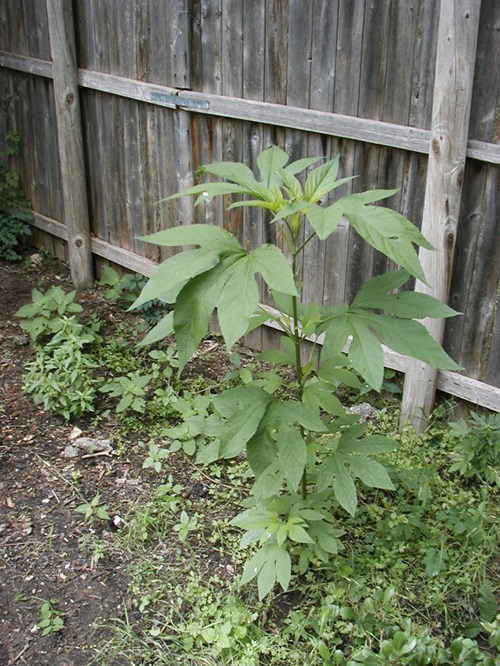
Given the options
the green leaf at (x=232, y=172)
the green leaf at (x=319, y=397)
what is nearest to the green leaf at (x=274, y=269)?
the green leaf at (x=232, y=172)

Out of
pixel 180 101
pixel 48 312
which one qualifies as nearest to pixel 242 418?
pixel 48 312

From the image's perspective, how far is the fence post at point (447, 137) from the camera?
3.67 m

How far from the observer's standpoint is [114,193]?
20.2ft

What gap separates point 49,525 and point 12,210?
3.88 meters

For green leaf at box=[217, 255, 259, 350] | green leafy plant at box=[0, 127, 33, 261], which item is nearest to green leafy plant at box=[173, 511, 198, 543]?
green leaf at box=[217, 255, 259, 350]

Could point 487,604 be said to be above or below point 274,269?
below

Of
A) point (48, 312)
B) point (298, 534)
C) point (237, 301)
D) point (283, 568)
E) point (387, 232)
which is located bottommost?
point (48, 312)

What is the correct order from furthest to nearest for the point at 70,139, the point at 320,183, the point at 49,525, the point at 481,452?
1. the point at 70,139
2. the point at 481,452
3. the point at 49,525
4. the point at 320,183

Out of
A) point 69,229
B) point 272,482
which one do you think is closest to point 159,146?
point 69,229

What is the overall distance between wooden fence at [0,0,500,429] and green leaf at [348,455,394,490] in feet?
3.90

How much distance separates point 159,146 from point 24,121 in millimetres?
1903

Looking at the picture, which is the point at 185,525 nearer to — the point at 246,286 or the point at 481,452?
the point at 481,452

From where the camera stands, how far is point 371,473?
3.22 m

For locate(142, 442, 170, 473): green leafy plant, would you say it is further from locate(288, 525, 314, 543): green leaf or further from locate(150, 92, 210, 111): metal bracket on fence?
locate(150, 92, 210, 111): metal bracket on fence
